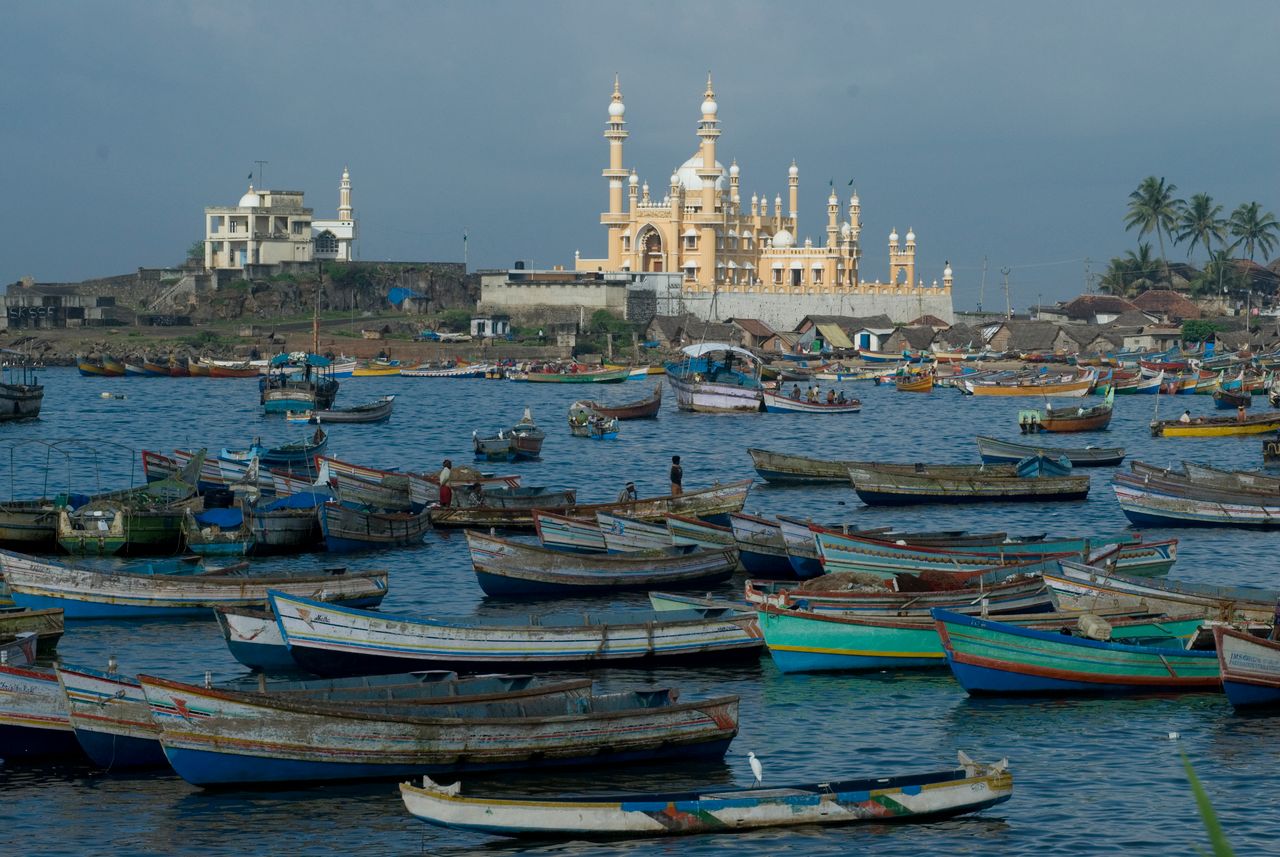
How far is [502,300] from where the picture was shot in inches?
5221

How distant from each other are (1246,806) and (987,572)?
832cm

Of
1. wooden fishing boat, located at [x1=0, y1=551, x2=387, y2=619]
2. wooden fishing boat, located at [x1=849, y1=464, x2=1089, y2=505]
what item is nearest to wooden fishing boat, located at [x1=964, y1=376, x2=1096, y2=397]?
wooden fishing boat, located at [x1=849, y1=464, x2=1089, y2=505]

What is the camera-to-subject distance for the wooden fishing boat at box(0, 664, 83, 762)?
1923cm

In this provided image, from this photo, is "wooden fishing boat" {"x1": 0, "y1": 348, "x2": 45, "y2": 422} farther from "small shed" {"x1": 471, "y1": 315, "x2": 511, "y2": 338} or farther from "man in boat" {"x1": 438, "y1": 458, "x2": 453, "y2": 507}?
"small shed" {"x1": 471, "y1": 315, "x2": 511, "y2": 338}

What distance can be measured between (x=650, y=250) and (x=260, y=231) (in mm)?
31643

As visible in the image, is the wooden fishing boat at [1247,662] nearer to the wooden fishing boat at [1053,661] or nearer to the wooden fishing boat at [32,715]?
the wooden fishing boat at [1053,661]

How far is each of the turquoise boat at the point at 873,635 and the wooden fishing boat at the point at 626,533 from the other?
27.2ft

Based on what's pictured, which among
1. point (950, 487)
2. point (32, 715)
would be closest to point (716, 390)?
point (950, 487)

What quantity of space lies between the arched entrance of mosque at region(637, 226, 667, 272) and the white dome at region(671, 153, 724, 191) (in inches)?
183

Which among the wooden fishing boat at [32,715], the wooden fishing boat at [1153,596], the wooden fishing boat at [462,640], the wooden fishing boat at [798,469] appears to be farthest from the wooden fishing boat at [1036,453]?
the wooden fishing boat at [32,715]

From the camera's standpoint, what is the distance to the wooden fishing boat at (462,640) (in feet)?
73.2

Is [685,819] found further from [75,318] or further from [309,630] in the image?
[75,318]

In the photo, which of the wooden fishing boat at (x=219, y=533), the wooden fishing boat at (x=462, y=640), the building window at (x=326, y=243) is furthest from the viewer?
the building window at (x=326, y=243)

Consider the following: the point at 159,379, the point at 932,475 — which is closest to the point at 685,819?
the point at 932,475
